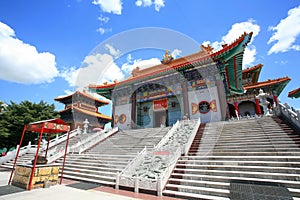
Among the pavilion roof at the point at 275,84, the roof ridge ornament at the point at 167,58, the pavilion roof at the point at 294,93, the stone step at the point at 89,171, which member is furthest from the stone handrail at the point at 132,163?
the pavilion roof at the point at 294,93

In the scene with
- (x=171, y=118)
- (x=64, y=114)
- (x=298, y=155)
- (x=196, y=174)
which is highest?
(x=64, y=114)

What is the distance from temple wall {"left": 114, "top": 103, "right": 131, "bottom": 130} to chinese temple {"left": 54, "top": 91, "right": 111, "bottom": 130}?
539 inches

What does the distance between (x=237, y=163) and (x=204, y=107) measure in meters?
8.21

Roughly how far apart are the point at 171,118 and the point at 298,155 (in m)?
10.6

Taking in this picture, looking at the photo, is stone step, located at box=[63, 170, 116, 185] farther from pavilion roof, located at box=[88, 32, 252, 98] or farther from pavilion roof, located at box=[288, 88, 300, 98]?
pavilion roof, located at box=[288, 88, 300, 98]

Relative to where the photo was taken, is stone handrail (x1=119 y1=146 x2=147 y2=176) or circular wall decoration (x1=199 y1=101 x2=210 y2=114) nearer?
stone handrail (x1=119 y1=146 x2=147 y2=176)

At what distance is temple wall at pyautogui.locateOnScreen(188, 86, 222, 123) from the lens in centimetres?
1277

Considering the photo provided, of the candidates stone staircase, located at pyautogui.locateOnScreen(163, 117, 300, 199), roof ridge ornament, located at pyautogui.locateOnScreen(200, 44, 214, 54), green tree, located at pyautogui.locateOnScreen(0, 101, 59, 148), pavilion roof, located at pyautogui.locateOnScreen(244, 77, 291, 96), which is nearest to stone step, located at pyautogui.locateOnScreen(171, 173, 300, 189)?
stone staircase, located at pyautogui.locateOnScreen(163, 117, 300, 199)

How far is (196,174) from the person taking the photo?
5395 millimetres

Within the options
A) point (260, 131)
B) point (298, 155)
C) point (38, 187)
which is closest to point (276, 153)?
point (298, 155)

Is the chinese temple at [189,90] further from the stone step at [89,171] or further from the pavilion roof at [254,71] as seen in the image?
the stone step at [89,171]

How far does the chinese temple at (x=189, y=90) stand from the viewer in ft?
42.1

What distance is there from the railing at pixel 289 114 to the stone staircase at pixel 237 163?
0.41m

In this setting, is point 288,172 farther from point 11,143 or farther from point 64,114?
point 64,114
